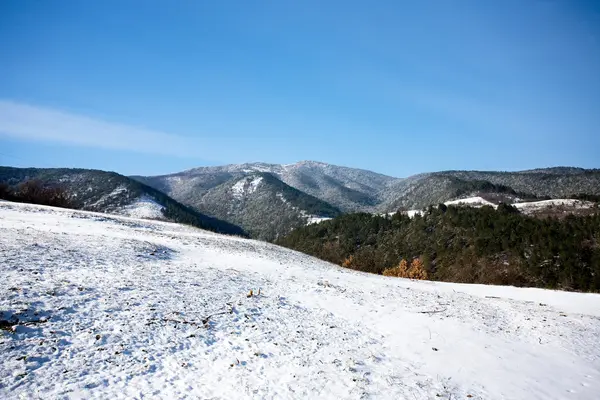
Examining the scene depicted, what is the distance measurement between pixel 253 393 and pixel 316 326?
5.68 m

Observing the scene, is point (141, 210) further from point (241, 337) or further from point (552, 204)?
point (241, 337)


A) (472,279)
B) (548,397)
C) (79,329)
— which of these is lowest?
(472,279)

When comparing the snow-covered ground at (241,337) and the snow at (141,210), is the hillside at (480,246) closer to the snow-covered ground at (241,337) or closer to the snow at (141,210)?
the snow-covered ground at (241,337)

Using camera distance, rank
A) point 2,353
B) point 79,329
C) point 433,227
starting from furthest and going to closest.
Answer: point 433,227, point 79,329, point 2,353

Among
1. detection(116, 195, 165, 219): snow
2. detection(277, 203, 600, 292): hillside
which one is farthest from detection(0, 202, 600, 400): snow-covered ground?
detection(116, 195, 165, 219): snow

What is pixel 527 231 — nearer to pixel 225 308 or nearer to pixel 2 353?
pixel 225 308

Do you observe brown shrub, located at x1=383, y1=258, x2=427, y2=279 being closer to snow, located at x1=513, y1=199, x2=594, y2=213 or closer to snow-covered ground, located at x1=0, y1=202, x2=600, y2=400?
snow, located at x1=513, y1=199, x2=594, y2=213

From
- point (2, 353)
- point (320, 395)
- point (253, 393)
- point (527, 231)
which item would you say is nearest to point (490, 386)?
point (320, 395)

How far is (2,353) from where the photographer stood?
25.3 feet

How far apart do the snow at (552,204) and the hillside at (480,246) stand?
1024 millimetres

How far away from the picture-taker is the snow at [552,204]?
290ft

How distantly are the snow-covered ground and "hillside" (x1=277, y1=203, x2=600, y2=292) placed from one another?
1823 inches

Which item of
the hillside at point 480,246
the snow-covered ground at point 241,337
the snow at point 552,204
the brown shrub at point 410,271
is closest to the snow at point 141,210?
the hillside at point 480,246

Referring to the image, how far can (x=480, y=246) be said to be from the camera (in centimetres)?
8338
